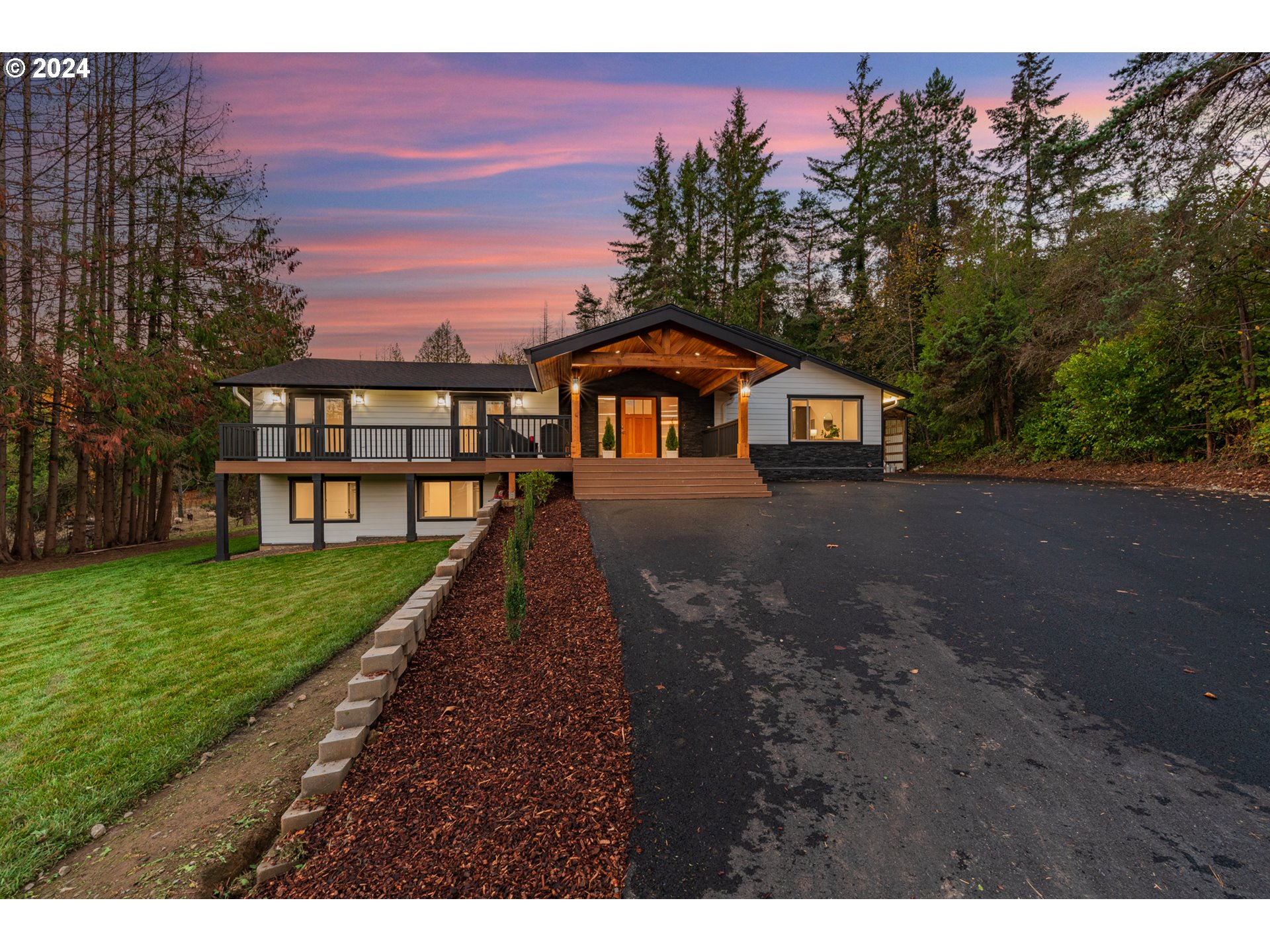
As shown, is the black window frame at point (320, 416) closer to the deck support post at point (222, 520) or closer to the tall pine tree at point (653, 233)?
the deck support post at point (222, 520)

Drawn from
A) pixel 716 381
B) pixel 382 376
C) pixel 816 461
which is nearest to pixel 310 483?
pixel 382 376

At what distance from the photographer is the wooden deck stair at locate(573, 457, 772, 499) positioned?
32.2 feet

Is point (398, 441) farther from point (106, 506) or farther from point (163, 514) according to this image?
point (163, 514)

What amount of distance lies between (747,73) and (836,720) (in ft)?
23.8

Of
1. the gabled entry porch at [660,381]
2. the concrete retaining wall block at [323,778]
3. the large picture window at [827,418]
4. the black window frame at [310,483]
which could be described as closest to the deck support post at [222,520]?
the black window frame at [310,483]

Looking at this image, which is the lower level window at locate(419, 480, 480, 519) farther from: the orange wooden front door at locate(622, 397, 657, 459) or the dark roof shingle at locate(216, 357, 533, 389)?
the orange wooden front door at locate(622, 397, 657, 459)

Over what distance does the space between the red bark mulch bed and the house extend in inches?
284

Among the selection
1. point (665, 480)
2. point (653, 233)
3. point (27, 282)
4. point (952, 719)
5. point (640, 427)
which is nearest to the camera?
point (952, 719)

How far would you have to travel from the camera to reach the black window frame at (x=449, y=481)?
14.3 meters

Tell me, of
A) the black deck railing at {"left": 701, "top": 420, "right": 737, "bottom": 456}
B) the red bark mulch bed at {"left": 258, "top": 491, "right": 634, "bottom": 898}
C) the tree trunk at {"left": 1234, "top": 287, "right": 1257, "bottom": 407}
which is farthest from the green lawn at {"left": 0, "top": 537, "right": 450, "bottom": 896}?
the tree trunk at {"left": 1234, "top": 287, "right": 1257, "bottom": 407}

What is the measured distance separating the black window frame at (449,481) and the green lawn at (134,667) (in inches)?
173

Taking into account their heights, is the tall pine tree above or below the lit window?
above

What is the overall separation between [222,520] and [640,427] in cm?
1135

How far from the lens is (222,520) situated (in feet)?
38.6
